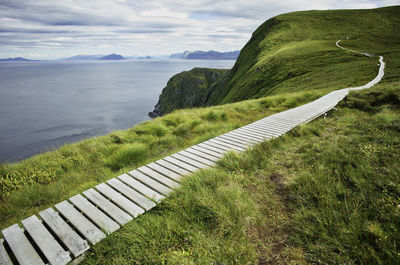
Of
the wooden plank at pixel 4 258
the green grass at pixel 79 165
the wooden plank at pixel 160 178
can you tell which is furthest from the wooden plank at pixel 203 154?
the wooden plank at pixel 4 258

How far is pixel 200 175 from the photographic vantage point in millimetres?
3850

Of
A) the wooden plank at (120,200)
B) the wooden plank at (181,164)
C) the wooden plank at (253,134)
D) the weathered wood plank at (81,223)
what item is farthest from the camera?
the wooden plank at (253,134)

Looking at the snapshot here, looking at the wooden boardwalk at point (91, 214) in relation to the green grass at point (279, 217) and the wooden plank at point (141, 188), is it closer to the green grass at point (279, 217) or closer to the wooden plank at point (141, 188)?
the wooden plank at point (141, 188)

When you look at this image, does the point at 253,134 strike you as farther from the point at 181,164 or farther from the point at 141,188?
the point at 141,188

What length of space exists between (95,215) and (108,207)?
0.71 ft

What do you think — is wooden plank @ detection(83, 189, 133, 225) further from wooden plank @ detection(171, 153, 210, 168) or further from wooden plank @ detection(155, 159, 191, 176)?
wooden plank @ detection(171, 153, 210, 168)

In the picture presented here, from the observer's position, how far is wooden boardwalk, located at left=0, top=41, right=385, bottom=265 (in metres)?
2.53

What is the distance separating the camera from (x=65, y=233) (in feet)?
9.09

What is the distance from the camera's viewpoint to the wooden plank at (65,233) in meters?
2.53

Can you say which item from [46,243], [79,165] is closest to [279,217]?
[46,243]

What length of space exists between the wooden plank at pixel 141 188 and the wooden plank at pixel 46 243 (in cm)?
135

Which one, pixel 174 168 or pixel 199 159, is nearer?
pixel 174 168

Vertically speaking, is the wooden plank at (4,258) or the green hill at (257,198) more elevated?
the green hill at (257,198)

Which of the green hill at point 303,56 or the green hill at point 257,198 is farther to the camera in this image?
the green hill at point 303,56
